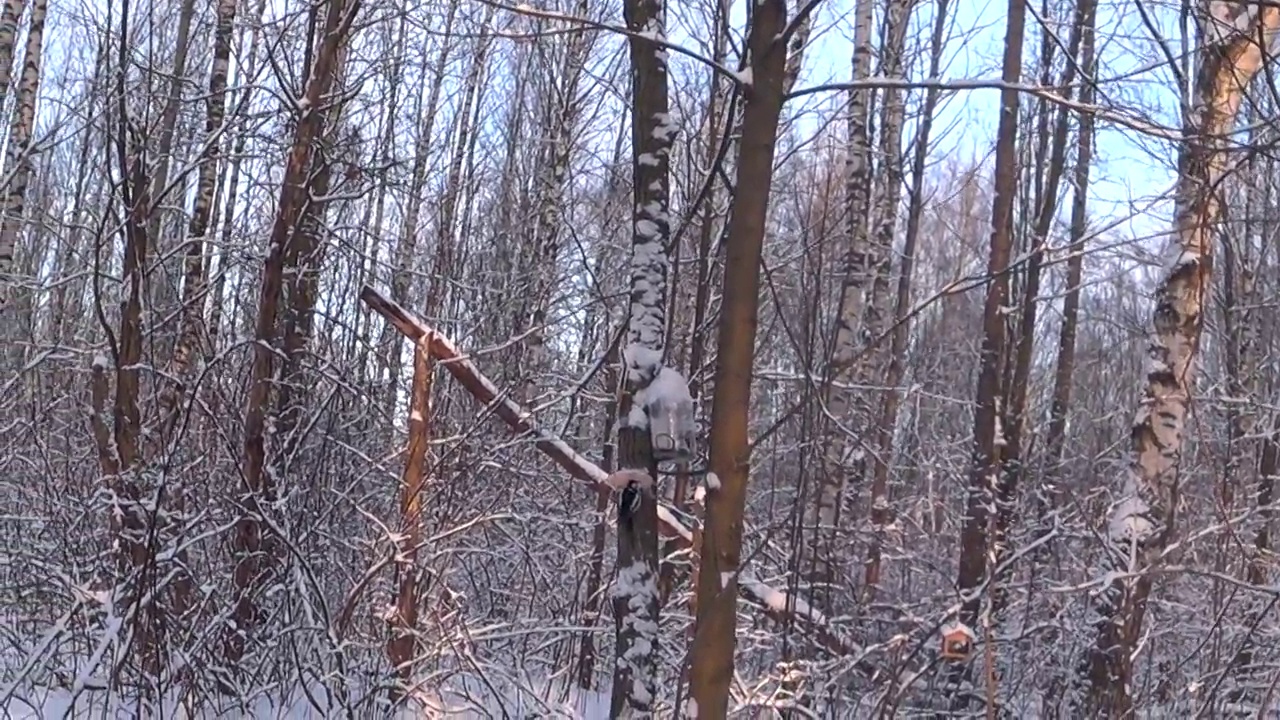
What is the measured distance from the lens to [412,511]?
16.6ft

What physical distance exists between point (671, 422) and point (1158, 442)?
4400 millimetres

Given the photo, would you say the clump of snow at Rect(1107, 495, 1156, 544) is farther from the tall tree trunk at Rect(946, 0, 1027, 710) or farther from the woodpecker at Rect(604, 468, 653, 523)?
the woodpecker at Rect(604, 468, 653, 523)

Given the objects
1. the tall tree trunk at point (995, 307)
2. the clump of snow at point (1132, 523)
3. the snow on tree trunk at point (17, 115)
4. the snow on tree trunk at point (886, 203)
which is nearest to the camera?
the clump of snow at point (1132, 523)

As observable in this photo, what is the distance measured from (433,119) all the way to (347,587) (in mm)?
5737

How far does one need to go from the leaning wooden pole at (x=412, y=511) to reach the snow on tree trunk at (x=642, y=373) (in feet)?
4.82

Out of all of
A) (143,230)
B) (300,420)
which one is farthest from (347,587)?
(143,230)

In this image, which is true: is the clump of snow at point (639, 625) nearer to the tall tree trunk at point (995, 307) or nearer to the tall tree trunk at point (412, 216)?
the tall tree trunk at point (412, 216)

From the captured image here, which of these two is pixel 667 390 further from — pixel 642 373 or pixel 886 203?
pixel 886 203

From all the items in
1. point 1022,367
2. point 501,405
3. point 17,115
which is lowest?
point 501,405

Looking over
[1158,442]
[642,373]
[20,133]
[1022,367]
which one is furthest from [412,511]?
[20,133]

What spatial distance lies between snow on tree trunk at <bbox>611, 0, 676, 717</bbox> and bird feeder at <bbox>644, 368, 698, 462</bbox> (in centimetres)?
6

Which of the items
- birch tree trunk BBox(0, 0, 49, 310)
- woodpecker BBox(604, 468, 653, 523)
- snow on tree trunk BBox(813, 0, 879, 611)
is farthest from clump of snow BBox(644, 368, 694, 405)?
birch tree trunk BBox(0, 0, 49, 310)

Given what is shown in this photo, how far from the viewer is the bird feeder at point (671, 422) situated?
140 inches

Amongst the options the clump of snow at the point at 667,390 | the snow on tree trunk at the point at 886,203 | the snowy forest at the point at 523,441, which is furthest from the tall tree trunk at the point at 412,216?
the snow on tree trunk at the point at 886,203
